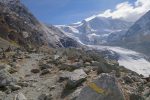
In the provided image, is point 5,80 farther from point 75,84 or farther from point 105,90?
point 105,90

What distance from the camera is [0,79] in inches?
997

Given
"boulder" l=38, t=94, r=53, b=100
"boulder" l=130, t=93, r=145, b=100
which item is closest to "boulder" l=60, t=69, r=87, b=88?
"boulder" l=38, t=94, r=53, b=100

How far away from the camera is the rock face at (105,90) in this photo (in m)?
16.3

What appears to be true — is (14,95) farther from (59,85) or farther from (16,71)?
(16,71)

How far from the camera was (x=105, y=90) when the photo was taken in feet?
54.0

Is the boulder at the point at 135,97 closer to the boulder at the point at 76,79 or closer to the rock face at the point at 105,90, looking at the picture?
the rock face at the point at 105,90

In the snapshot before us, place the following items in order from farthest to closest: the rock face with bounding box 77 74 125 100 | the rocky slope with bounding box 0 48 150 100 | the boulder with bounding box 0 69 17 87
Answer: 1. the boulder with bounding box 0 69 17 87
2. the rocky slope with bounding box 0 48 150 100
3. the rock face with bounding box 77 74 125 100

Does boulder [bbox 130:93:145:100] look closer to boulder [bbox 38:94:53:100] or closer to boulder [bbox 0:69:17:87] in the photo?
boulder [bbox 38:94:53:100]

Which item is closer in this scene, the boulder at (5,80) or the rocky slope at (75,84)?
the rocky slope at (75,84)

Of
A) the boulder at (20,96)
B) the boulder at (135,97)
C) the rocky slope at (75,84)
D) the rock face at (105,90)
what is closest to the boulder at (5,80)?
the rocky slope at (75,84)

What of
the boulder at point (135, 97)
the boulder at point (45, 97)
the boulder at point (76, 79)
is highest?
the boulder at point (76, 79)

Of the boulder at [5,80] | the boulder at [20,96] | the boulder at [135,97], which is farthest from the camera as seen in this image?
the boulder at [5,80]

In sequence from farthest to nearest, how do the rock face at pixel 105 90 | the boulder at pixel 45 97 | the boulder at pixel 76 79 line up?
the boulder at pixel 76 79 < the boulder at pixel 45 97 < the rock face at pixel 105 90

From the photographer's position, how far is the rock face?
16.3 metres
